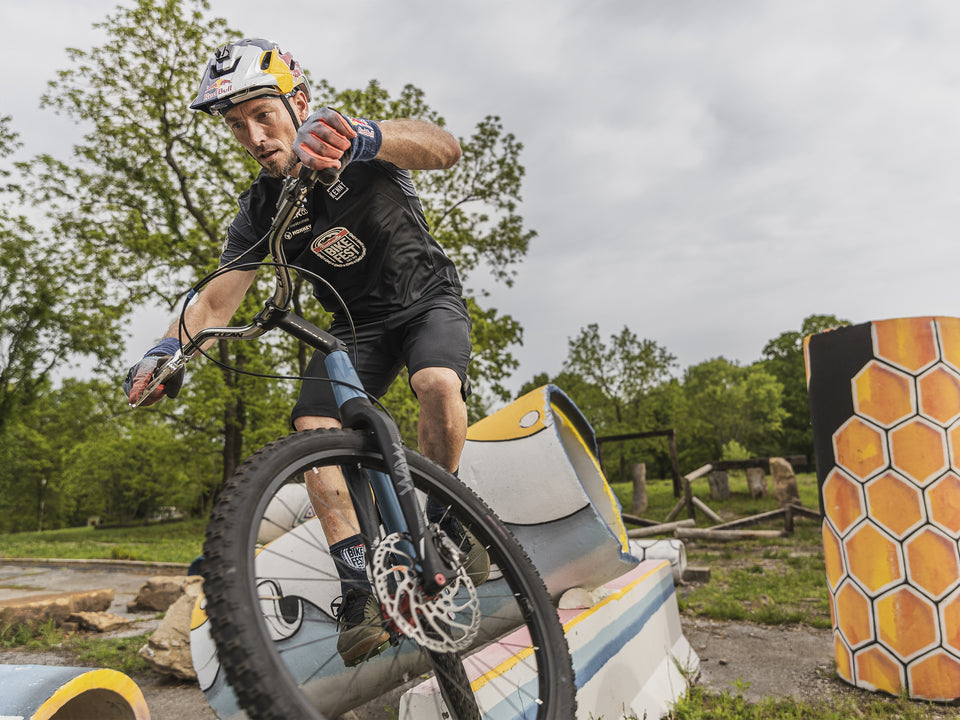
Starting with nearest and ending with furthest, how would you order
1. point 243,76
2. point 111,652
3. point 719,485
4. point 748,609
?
point 243,76 → point 111,652 → point 748,609 → point 719,485

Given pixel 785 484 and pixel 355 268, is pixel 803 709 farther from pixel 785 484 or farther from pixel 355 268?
pixel 785 484

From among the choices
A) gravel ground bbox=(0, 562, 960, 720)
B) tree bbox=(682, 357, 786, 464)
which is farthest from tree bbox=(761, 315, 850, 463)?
gravel ground bbox=(0, 562, 960, 720)

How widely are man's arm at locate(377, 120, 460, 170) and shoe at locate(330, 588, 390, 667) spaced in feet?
4.38

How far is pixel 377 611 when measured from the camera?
1682mm

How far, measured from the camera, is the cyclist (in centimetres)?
185

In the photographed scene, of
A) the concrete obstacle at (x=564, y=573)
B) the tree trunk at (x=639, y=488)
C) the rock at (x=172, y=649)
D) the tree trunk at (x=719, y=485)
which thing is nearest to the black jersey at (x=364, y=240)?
the concrete obstacle at (x=564, y=573)

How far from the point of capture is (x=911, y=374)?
3098 mm

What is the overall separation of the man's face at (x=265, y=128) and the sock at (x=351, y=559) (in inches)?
46.4

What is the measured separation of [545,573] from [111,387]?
77.8 feet

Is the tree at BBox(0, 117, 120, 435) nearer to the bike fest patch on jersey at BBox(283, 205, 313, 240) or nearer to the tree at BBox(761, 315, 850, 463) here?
the bike fest patch on jersey at BBox(283, 205, 313, 240)

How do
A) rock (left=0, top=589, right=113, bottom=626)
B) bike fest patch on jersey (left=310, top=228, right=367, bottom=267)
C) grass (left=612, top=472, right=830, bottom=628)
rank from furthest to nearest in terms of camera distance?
rock (left=0, top=589, right=113, bottom=626)
grass (left=612, top=472, right=830, bottom=628)
bike fest patch on jersey (left=310, top=228, right=367, bottom=267)

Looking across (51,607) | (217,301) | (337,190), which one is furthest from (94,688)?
(51,607)

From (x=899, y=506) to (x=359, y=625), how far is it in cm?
275

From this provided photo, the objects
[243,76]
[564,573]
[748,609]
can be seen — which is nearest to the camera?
[243,76]
